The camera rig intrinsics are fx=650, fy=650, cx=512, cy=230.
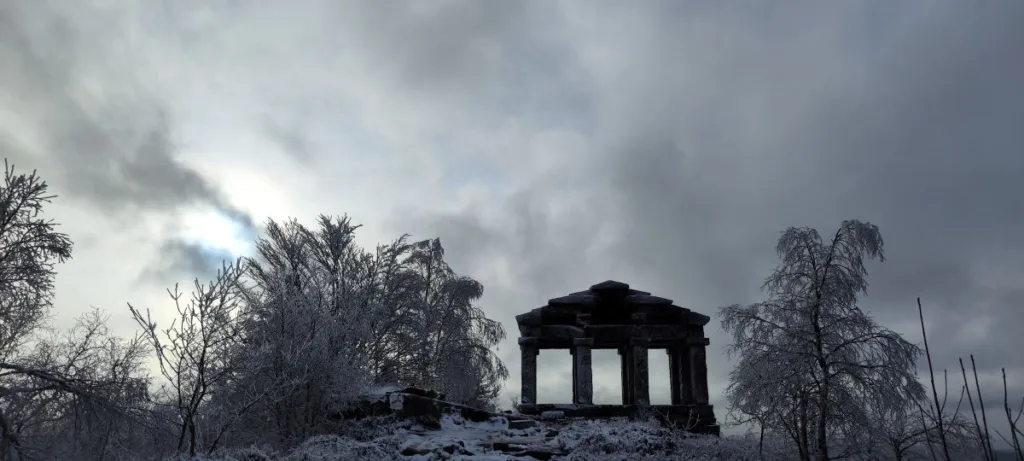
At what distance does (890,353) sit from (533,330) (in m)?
11.3

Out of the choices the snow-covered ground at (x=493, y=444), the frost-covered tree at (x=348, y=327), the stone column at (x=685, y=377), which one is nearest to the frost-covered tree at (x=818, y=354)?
the snow-covered ground at (x=493, y=444)

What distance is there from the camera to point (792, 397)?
15875mm

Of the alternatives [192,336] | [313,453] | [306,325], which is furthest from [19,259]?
[313,453]

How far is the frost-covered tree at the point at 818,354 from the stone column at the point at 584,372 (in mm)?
6190

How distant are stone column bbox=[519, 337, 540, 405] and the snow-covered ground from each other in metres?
4.41

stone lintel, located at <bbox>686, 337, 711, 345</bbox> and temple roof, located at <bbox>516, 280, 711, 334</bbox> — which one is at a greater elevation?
temple roof, located at <bbox>516, 280, 711, 334</bbox>

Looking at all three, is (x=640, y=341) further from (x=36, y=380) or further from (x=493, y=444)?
(x=36, y=380)

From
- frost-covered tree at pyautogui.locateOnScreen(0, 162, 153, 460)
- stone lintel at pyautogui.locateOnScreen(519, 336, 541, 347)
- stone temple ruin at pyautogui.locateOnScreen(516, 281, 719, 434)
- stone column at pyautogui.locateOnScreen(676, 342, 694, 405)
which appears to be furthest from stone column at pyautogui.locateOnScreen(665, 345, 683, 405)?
frost-covered tree at pyautogui.locateOnScreen(0, 162, 153, 460)

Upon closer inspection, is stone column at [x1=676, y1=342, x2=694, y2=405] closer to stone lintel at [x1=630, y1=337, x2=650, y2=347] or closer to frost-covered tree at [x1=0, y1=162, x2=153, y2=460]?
stone lintel at [x1=630, y1=337, x2=650, y2=347]

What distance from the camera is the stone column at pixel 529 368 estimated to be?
23109 mm

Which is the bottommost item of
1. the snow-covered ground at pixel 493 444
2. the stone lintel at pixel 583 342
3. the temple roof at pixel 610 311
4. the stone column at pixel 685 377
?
the snow-covered ground at pixel 493 444

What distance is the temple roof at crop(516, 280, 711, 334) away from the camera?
75.8 feet

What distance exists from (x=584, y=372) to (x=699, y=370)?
406 centimetres

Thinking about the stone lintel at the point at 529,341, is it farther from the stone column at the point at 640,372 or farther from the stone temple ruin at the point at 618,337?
the stone column at the point at 640,372
